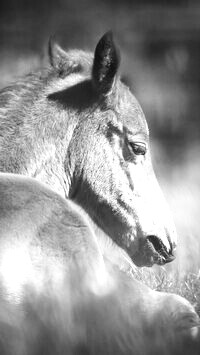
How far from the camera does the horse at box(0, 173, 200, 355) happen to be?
7.82ft

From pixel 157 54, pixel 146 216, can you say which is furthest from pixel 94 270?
pixel 157 54

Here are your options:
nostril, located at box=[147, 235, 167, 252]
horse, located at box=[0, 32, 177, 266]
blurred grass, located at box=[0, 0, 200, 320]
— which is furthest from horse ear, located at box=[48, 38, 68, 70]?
blurred grass, located at box=[0, 0, 200, 320]

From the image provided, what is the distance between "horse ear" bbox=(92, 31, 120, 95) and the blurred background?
5.24ft

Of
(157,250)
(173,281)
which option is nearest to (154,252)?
(157,250)

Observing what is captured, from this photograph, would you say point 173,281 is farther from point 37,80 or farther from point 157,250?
point 37,80

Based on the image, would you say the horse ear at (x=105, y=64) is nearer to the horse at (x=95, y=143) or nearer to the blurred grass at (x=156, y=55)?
the horse at (x=95, y=143)

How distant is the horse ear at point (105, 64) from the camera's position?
3.65m

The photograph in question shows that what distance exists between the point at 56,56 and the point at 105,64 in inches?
15.8

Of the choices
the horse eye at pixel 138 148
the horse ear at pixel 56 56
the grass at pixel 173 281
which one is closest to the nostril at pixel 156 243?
the grass at pixel 173 281

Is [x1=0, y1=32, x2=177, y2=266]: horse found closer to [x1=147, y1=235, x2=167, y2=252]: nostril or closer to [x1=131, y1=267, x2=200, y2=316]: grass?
[x1=147, y1=235, x2=167, y2=252]: nostril

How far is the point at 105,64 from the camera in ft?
12.2

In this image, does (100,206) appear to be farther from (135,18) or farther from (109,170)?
(135,18)

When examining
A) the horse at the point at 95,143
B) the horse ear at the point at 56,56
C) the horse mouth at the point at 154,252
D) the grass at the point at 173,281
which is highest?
the horse ear at the point at 56,56

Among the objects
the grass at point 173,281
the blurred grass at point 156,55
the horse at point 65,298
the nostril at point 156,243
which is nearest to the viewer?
the horse at point 65,298
